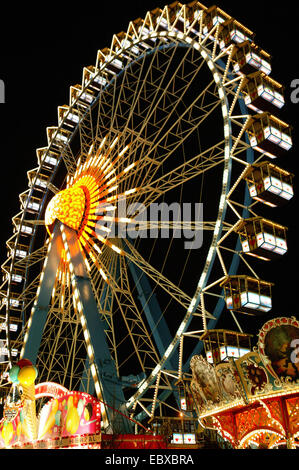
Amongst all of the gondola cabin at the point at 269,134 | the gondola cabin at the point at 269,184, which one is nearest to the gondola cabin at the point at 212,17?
the gondola cabin at the point at 269,134

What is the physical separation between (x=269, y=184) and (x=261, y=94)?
2996 mm

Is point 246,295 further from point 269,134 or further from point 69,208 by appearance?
point 69,208

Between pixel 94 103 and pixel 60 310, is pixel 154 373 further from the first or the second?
pixel 94 103

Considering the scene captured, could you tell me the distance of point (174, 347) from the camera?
15055 millimetres

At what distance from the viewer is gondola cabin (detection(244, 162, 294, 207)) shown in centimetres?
1490

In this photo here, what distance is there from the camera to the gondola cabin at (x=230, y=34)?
17.3 metres

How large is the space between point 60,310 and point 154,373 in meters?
6.24

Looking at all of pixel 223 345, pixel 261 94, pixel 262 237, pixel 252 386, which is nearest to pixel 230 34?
pixel 261 94

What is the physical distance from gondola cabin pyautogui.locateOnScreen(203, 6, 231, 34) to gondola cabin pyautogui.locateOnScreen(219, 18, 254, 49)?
499mm

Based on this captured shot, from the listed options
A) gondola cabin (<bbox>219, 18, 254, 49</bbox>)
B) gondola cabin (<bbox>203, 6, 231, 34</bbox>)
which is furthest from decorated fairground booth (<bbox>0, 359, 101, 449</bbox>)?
gondola cabin (<bbox>203, 6, 231, 34</bbox>)

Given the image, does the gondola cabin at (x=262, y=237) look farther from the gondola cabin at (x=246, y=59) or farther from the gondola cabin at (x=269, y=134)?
the gondola cabin at (x=246, y=59)

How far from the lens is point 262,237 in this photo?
564 inches

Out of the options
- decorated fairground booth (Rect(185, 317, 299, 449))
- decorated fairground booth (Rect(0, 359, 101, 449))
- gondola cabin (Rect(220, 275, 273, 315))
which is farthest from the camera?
gondola cabin (Rect(220, 275, 273, 315))

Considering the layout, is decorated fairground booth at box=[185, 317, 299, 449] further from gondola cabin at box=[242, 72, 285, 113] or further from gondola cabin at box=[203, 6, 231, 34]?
gondola cabin at box=[203, 6, 231, 34]
